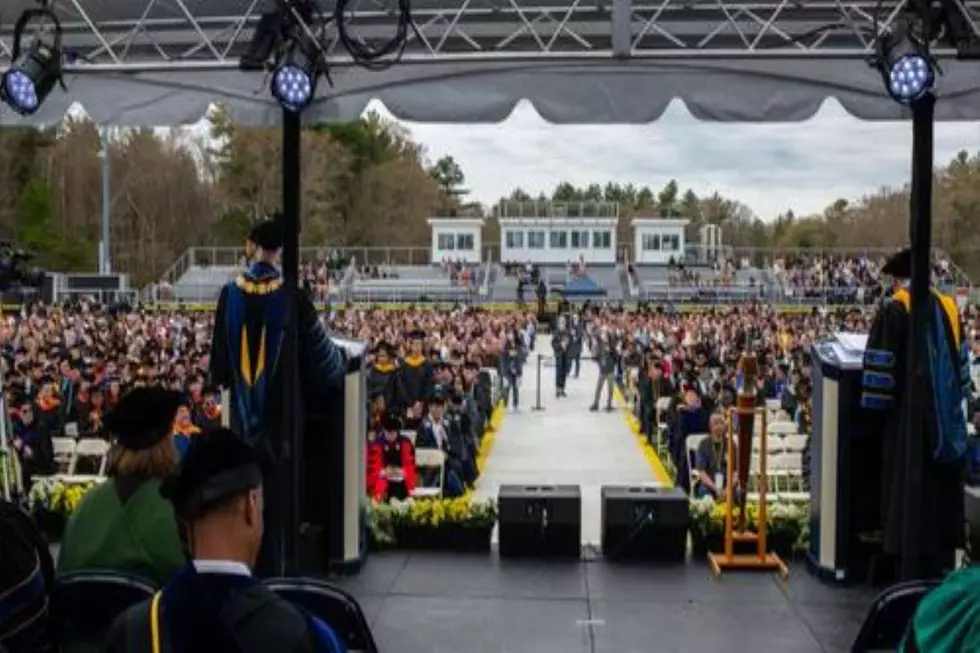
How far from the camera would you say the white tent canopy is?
7641 millimetres

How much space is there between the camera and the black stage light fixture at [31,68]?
7.40 metres

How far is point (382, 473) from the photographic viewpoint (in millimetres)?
11680

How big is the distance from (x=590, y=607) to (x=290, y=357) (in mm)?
2194

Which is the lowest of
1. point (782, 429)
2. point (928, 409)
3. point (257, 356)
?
point (782, 429)

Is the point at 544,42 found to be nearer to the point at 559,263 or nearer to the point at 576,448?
the point at 576,448

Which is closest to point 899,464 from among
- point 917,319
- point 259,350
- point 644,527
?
point 917,319

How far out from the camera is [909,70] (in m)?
6.16

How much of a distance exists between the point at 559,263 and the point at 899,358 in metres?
68.4

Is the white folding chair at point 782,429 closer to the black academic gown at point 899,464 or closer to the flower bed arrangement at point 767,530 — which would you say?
the flower bed arrangement at point 767,530

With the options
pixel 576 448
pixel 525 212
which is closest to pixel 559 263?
pixel 525 212

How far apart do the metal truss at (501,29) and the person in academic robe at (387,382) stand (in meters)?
9.19

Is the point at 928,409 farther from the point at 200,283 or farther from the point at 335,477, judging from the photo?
the point at 200,283

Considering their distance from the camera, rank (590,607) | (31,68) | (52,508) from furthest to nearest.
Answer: (52,508)
(31,68)
(590,607)

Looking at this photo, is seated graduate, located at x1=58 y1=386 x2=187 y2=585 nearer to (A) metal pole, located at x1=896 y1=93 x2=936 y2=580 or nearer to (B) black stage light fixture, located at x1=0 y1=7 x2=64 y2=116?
(A) metal pole, located at x1=896 y1=93 x2=936 y2=580
